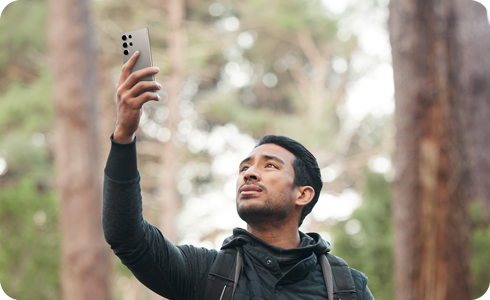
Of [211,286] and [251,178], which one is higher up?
[251,178]

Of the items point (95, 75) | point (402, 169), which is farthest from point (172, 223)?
point (402, 169)

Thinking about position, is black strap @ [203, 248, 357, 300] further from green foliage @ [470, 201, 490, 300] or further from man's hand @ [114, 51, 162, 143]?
green foliage @ [470, 201, 490, 300]

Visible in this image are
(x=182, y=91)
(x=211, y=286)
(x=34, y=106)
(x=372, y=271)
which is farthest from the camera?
(x=182, y=91)

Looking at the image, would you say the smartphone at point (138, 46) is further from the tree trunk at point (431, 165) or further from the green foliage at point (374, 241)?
the green foliage at point (374, 241)

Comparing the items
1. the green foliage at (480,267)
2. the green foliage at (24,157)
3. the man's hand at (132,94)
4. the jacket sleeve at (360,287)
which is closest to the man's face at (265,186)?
the jacket sleeve at (360,287)

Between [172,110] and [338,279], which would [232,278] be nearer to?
[338,279]

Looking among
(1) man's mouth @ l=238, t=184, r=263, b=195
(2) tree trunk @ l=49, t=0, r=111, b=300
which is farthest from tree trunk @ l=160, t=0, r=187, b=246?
(1) man's mouth @ l=238, t=184, r=263, b=195

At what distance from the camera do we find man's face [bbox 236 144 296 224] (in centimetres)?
228

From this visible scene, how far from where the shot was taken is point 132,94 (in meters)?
1.78

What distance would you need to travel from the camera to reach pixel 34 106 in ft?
43.3

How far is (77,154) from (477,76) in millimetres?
6556

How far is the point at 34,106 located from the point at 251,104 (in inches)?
268

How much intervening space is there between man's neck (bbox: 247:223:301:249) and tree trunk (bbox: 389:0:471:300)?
1.92m

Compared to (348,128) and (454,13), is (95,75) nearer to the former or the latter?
(454,13)
